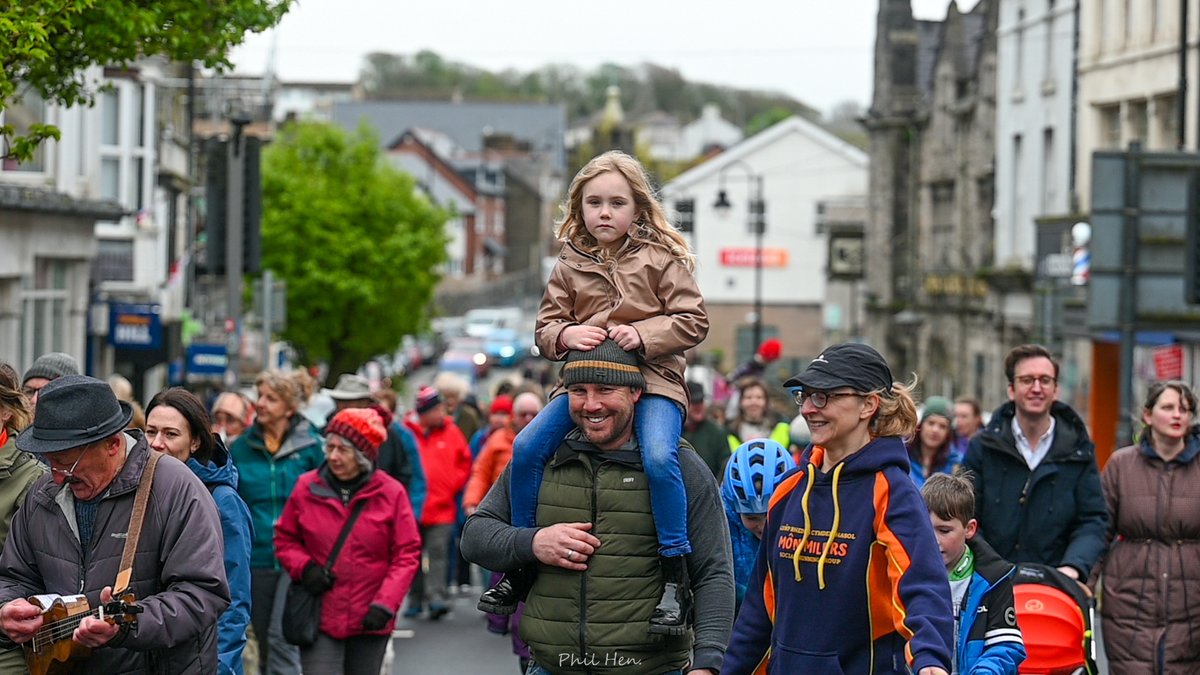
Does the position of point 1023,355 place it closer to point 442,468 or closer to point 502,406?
point 442,468

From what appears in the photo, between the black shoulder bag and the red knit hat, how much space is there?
0.39m

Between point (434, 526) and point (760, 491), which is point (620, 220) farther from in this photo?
point (434, 526)

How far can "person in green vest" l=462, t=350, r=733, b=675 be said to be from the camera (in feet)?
20.2

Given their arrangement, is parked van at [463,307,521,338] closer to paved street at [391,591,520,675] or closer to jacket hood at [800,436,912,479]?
paved street at [391,591,520,675]

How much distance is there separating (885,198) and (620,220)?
50.6 meters

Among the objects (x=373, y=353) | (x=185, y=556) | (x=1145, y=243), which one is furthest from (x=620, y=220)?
(x=373, y=353)

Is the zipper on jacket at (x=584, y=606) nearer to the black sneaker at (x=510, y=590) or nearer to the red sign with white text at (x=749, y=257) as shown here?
the black sneaker at (x=510, y=590)

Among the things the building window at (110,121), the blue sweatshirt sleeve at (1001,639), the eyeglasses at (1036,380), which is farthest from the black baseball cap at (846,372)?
the building window at (110,121)

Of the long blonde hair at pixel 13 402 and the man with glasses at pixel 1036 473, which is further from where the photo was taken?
the man with glasses at pixel 1036 473

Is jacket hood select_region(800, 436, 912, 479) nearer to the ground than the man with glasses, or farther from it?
farther from it

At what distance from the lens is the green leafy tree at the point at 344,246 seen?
63250mm

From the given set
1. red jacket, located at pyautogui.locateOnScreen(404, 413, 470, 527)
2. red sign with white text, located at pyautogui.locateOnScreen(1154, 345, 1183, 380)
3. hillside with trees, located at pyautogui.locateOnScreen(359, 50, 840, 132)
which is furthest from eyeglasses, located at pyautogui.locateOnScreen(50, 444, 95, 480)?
hillside with trees, located at pyautogui.locateOnScreen(359, 50, 840, 132)

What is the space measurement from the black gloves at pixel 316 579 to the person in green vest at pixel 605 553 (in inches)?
133

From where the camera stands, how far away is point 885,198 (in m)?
56.2
